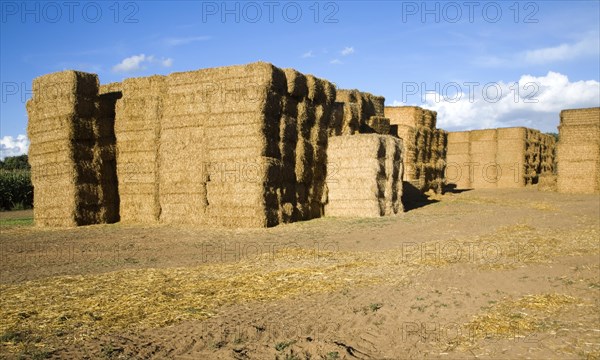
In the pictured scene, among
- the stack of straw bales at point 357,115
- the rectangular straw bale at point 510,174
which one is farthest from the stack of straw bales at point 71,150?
the rectangular straw bale at point 510,174

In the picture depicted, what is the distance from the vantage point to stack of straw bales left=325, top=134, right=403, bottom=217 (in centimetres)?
1598

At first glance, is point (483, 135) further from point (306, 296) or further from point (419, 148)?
point (306, 296)

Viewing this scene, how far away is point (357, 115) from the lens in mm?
18750

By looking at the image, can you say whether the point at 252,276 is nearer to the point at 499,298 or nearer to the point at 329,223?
the point at 499,298

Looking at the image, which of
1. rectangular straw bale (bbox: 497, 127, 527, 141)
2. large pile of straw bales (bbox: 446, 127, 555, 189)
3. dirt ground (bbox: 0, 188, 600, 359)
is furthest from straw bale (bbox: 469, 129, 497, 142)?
dirt ground (bbox: 0, 188, 600, 359)

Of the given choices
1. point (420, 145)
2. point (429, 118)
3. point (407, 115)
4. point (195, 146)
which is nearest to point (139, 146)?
point (195, 146)

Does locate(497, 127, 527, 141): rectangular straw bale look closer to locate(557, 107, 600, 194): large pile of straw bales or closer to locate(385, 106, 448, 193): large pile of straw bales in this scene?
locate(557, 107, 600, 194): large pile of straw bales

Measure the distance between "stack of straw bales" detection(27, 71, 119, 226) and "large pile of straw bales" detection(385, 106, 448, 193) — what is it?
12.6 m

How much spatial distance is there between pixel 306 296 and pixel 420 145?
1770 centimetres

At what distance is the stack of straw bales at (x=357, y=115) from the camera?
17938 millimetres

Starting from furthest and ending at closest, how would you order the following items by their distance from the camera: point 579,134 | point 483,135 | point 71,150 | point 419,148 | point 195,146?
1. point 483,135
2. point 579,134
3. point 419,148
4. point 71,150
5. point 195,146

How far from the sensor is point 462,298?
21.1 ft

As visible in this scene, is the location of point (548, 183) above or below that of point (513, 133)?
below

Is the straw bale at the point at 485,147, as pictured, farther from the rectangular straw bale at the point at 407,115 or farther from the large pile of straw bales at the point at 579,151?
the rectangular straw bale at the point at 407,115
